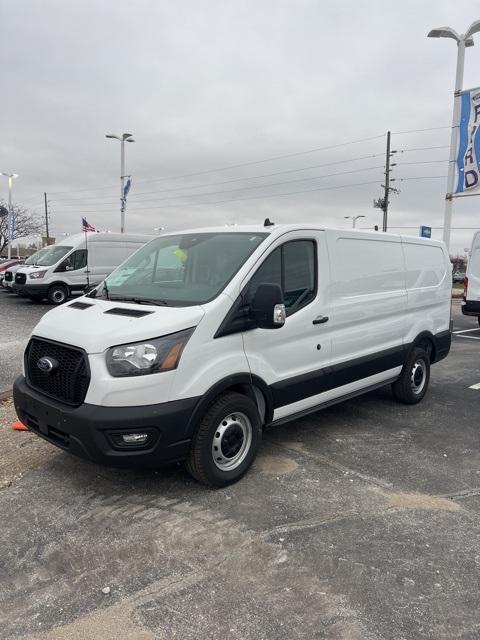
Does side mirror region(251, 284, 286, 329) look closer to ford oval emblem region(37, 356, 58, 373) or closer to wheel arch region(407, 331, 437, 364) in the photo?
ford oval emblem region(37, 356, 58, 373)

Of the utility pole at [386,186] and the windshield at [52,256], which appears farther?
the utility pole at [386,186]

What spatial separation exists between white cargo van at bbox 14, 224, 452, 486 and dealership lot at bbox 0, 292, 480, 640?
1.37ft

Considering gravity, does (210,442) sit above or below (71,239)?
below

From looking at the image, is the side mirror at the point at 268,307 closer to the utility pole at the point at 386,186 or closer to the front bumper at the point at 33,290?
the front bumper at the point at 33,290

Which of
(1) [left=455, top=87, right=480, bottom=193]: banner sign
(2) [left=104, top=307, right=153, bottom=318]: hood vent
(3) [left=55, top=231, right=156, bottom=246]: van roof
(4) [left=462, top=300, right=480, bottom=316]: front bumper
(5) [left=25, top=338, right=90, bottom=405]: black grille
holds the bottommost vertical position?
(4) [left=462, top=300, right=480, bottom=316]: front bumper

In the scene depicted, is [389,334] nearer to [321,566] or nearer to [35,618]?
[321,566]

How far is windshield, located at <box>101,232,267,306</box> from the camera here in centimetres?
393

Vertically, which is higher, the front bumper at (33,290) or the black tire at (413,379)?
the front bumper at (33,290)

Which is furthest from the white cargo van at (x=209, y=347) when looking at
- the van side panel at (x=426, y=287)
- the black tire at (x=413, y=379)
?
the black tire at (x=413, y=379)

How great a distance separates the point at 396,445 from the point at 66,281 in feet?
48.6

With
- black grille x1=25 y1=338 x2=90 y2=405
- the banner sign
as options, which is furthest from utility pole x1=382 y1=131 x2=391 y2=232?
black grille x1=25 y1=338 x2=90 y2=405

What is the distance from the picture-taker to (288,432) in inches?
202

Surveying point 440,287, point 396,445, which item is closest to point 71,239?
point 440,287

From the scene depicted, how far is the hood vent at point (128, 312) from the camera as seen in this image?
3.61m
